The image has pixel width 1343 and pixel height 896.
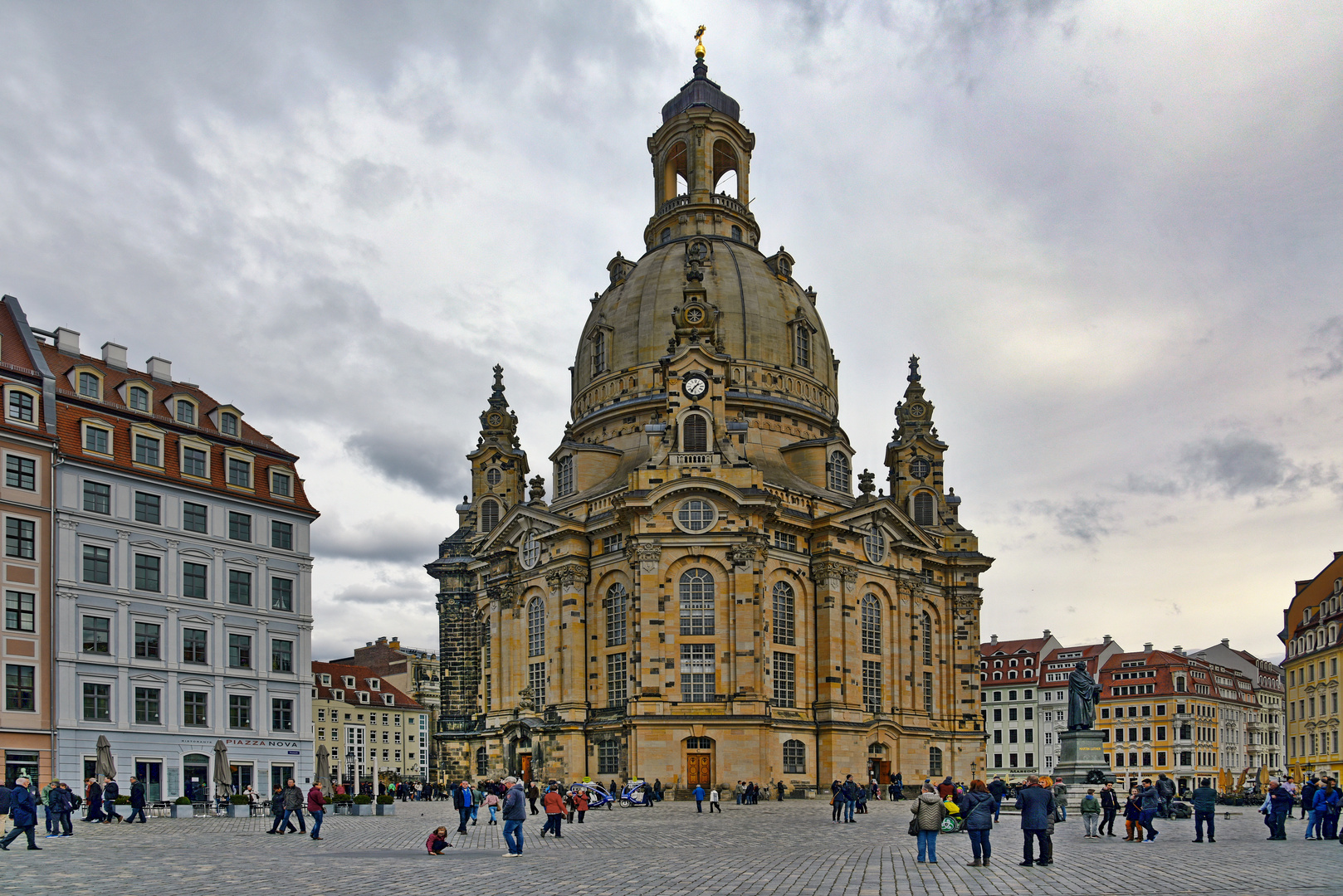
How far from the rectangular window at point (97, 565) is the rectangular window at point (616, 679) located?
100ft

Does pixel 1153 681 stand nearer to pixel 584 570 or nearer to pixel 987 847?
pixel 584 570

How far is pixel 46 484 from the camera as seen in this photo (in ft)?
173

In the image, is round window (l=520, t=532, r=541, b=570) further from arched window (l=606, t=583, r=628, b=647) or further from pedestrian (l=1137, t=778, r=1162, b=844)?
pedestrian (l=1137, t=778, r=1162, b=844)

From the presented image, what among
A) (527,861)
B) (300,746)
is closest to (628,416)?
(300,746)

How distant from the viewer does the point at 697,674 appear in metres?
72.4

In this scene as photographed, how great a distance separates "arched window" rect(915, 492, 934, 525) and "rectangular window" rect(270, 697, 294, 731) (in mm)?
50951

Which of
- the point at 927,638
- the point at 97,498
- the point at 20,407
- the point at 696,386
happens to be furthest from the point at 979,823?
the point at 927,638

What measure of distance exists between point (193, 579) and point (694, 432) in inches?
1212

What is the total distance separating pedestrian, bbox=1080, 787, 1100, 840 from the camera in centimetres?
3559

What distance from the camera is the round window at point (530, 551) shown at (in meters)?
81.8

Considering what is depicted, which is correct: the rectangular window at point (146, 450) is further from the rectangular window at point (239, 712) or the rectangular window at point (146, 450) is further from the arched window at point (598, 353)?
the arched window at point (598, 353)

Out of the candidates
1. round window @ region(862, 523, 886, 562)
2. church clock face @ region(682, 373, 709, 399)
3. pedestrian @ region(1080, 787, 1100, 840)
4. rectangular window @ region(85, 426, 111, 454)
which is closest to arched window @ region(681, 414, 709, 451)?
church clock face @ region(682, 373, 709, 399)

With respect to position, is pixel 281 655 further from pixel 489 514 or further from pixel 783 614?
pixel 489 514

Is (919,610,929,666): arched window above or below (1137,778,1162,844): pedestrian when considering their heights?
above
